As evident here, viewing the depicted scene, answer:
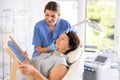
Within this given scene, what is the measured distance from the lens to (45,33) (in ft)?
7.61

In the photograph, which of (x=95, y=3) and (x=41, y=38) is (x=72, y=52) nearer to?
(x=41, y=38)

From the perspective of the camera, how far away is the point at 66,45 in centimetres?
189

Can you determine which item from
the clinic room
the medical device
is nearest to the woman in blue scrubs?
the clinic room

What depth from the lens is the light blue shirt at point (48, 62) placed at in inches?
70.6

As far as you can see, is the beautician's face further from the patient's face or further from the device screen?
the device screen

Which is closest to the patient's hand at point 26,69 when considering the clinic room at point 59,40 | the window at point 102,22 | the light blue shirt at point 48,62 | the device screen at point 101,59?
the clinic room at point 59,40

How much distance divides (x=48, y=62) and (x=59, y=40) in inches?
7.6

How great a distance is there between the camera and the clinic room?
1.77 m

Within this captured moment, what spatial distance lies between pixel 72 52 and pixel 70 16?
149 centimetres

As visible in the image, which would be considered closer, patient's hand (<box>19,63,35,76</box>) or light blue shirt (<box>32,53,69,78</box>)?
patient's hand (<box>19,63,35,76</box>)

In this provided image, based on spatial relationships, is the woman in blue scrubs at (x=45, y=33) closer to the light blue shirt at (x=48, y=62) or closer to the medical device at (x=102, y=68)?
the light blue shirt at (x=48, y=62)

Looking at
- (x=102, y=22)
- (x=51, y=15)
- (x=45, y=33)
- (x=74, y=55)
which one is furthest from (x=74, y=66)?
(x=102, y=22)

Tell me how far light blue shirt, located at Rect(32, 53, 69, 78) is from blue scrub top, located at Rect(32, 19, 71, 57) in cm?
37

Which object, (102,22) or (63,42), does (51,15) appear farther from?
(102,22)
